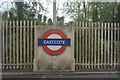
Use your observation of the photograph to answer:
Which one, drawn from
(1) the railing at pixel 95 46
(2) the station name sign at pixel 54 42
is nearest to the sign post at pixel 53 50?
(2) the station name sign at pixel 54 42

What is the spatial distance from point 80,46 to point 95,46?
0.68 metres

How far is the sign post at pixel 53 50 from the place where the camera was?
5.95m

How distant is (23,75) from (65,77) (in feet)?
5.41

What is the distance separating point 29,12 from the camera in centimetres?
1160

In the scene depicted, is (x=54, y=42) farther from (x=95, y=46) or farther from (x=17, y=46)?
(x=95, y=46)

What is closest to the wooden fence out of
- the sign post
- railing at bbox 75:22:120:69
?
railing at bbox 75:22:120:69

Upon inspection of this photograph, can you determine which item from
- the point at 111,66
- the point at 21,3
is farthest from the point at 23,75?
the point at 21,3

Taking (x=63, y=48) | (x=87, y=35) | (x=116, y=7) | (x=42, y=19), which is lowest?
(x=63, y=48)

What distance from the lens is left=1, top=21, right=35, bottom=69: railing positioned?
6.20m

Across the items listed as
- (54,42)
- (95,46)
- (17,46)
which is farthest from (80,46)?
(17,46)

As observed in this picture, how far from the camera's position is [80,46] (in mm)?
6352

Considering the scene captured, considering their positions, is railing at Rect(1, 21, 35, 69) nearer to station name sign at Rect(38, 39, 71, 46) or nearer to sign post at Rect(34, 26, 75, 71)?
sign post at Rect(34, 26, 75, 71)

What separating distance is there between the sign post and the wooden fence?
1.50 ft

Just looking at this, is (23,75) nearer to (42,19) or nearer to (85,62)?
(85,62)
